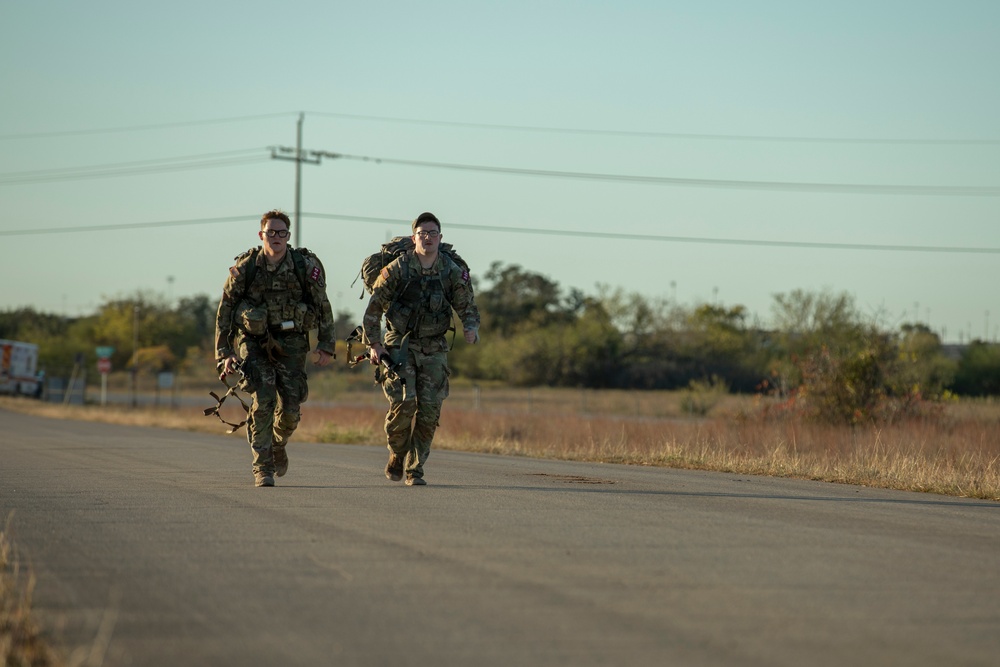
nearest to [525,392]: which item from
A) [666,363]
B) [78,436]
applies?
[666,363]

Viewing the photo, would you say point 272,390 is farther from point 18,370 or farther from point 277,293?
point 18,370

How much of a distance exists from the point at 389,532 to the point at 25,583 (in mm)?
2224

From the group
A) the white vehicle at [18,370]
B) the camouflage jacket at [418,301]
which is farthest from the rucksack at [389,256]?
the white vehicle at [18,370]

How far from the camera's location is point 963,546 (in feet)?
23.9

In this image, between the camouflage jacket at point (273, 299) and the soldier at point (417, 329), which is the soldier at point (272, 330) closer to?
the camouflage jacket at point (273, 299)

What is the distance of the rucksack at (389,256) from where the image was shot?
1072 cm

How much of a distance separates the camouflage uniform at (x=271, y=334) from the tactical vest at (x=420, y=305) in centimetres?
60

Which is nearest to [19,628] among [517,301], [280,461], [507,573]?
[507,573]

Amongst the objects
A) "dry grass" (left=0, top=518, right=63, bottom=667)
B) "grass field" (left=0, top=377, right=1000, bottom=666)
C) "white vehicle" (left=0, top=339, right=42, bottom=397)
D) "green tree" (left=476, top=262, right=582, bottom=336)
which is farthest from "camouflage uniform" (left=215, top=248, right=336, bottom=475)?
"green tree" (left=476, top=262, right=582, bottom=336)

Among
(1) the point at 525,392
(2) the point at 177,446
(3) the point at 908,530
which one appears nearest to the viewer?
(3) the point at 908,530

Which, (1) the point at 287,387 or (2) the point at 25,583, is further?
(1) the point at 287,387

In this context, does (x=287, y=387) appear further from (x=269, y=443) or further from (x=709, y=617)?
(x=709, y=617)

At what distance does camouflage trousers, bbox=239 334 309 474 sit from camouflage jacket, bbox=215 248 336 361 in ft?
0.50

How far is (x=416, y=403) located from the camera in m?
10.7
